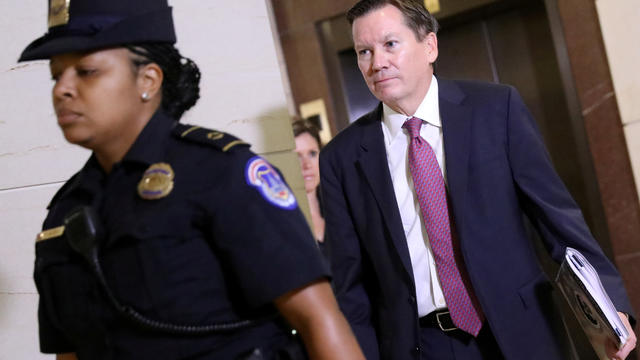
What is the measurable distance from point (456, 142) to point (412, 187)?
0.20 metres

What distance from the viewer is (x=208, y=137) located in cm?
119

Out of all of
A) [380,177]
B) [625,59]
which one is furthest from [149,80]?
[625,59]

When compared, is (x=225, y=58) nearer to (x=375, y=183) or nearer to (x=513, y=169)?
(x=375, y=183)

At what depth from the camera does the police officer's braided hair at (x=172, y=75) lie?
1190 millimetres

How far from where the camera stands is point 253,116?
7.72 feet

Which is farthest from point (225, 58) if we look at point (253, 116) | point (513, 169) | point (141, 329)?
point (141, 329)

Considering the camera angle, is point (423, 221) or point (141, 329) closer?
point (141, 329)

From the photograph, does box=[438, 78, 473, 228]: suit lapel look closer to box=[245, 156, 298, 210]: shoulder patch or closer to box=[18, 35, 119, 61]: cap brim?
box=[245, 156, 298, 210]: shoulder patch

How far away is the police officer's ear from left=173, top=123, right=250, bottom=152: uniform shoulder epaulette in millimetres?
83

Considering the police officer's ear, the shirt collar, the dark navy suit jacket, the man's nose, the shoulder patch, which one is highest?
the man's nose

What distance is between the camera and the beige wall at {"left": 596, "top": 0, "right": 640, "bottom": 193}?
307 cm

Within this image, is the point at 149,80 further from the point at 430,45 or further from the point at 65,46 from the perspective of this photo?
the point at 430,45

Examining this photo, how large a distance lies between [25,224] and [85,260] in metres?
1.14

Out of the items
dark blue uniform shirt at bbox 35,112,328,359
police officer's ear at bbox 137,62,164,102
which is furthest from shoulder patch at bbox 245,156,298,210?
police officer's ear at bbox 137,62,164,102
